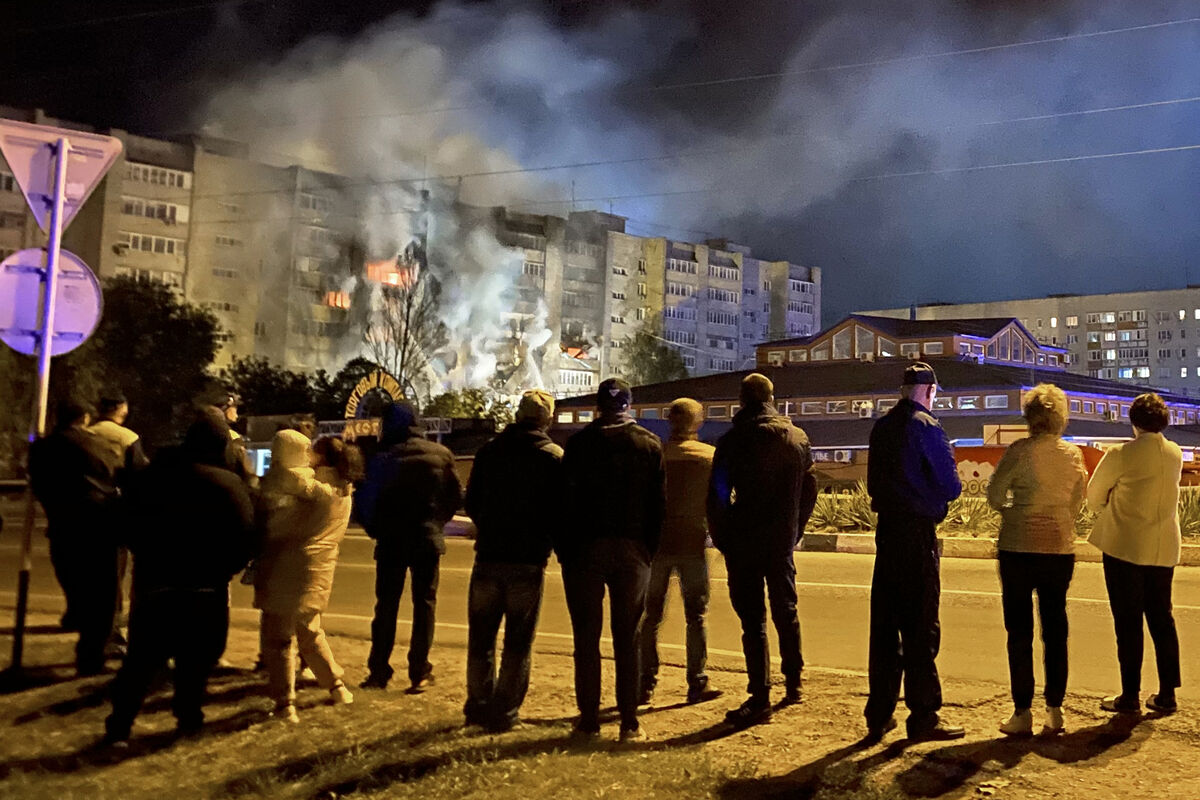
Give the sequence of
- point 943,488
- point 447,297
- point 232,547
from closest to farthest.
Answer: point 943,488 → point 232,547 → point 447,297

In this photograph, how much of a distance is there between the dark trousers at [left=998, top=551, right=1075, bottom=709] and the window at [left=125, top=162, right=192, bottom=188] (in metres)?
91.8

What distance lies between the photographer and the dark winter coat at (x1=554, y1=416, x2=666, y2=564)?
560 cm

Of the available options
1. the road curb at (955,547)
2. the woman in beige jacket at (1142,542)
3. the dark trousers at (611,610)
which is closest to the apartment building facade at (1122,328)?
the road curb at (955,547)

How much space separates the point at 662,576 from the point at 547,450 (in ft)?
3.98

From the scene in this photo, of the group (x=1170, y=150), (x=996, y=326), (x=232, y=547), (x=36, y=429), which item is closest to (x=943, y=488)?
(x=232, y=547)

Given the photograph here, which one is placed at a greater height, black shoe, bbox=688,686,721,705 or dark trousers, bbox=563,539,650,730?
dark trousers, bbox=563,539,650,730

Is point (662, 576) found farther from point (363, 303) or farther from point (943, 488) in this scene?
point (363, 303)

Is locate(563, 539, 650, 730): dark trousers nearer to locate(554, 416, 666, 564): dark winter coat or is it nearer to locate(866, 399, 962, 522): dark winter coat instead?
locate(554, 416, 666, 564): dark winter coat

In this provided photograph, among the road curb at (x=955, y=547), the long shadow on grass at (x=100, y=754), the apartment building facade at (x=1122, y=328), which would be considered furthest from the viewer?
the apartment building facade at (x=1122, y=328)

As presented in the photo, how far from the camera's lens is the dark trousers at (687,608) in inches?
257

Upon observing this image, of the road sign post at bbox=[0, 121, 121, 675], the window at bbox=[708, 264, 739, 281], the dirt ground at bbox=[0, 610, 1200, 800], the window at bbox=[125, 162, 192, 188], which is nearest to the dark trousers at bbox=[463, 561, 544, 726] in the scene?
the dirt ground at bbox=[0, 610, 1200, 800]

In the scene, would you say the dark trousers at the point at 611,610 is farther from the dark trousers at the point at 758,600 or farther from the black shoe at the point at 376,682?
the black shoe at the point at 376,682

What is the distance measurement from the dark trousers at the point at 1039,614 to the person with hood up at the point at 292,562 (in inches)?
145

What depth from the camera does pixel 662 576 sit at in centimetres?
655
